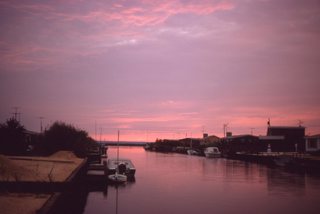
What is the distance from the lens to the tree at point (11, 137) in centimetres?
6206

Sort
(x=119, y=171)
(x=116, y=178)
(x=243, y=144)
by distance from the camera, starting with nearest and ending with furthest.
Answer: (x=116, y=178)
(x=119, y=171)
(x=243, y=144)

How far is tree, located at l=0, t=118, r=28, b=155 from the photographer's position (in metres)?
62.1

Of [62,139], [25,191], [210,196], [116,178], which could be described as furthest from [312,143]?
[25,191]

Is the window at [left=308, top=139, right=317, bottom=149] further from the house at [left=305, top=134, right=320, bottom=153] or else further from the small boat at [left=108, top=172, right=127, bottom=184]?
the small boat at [left=108, top=172, right=127, bottom=184]

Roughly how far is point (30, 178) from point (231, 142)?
124063 millimetres

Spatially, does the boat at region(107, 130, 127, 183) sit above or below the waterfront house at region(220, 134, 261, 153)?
below

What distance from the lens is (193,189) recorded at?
52750 millimetres

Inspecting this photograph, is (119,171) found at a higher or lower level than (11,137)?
lower

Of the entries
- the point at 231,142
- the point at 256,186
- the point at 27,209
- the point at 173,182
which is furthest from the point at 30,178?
the point at 231,142

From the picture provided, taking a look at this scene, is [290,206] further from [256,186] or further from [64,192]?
[64,192]

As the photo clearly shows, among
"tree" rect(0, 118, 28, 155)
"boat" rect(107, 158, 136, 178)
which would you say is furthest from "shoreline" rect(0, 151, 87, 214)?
"tree" rect(0, 118, 28, 155)

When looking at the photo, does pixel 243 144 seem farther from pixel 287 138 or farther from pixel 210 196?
pixel 210 196

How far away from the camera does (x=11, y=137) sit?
63125mm

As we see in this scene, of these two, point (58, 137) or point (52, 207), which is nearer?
point (52, 207)
